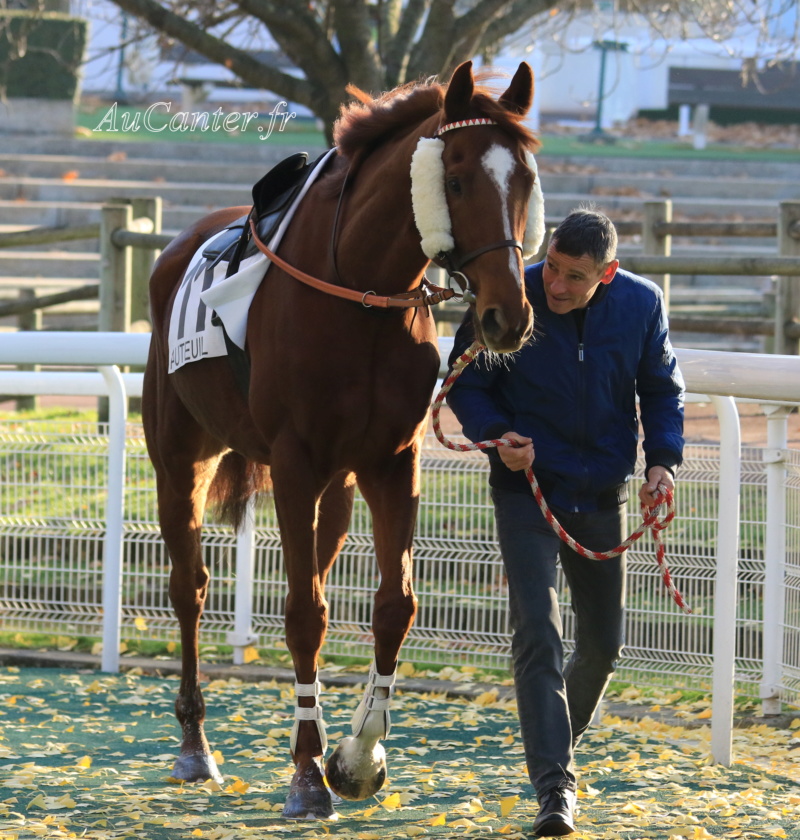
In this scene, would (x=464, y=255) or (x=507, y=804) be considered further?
(x=507, y=804)

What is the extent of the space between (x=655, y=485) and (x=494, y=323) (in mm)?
745

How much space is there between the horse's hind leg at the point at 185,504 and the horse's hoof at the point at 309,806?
36.5 inches

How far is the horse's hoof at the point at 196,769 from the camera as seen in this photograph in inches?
167

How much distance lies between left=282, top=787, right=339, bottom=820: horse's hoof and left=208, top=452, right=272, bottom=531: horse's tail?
141 cm

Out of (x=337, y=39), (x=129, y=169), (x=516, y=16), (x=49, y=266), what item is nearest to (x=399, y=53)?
(x=337, y=39)

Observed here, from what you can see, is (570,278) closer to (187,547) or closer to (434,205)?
(434,205)

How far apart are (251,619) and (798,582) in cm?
247

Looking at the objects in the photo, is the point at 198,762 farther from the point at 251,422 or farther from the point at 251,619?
the point at 251,619

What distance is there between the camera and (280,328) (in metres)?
3.78

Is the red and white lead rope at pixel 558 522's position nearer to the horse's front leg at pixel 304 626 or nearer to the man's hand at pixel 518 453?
the man's hand at pixel 518 453

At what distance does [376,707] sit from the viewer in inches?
151

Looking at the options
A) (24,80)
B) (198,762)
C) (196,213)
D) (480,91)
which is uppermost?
(24,80)

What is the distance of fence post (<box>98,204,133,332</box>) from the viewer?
8.29 metres

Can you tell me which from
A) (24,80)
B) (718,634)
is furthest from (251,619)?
(24,80)
